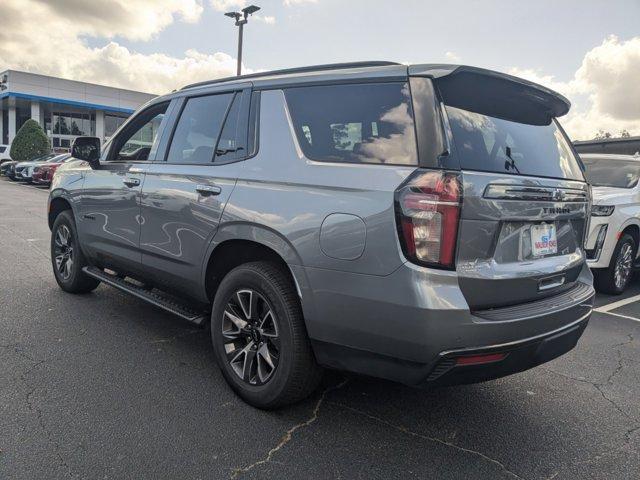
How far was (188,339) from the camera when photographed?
4137mm

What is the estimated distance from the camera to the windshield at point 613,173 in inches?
272

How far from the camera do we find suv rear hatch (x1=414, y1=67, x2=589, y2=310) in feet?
7.84

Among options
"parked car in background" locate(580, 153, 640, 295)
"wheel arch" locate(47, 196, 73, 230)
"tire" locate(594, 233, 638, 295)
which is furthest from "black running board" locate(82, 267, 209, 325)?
"tire" locate(594, 233, 638, 295)

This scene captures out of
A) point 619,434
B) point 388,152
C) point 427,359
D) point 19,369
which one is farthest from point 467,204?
point 19,369

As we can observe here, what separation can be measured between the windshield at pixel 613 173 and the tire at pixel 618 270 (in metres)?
0.82

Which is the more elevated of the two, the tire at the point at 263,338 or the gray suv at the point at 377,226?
the gray suv at the point at 377,226

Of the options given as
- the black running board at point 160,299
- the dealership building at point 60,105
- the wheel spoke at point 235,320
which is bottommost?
the black running board at point 160,299

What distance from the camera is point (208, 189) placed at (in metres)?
3.29

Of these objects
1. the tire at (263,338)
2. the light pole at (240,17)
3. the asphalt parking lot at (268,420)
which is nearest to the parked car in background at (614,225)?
the asphalt parking lot at (268,420)

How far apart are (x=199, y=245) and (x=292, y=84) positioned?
1183 mm

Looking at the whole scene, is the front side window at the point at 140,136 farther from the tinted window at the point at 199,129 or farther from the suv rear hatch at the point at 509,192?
the suv rear hatch at the point at 509,192

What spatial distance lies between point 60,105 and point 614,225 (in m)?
42.2

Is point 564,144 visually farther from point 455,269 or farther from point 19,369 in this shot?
point 19,369

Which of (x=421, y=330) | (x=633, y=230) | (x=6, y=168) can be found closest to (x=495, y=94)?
(x=421, y=330)
